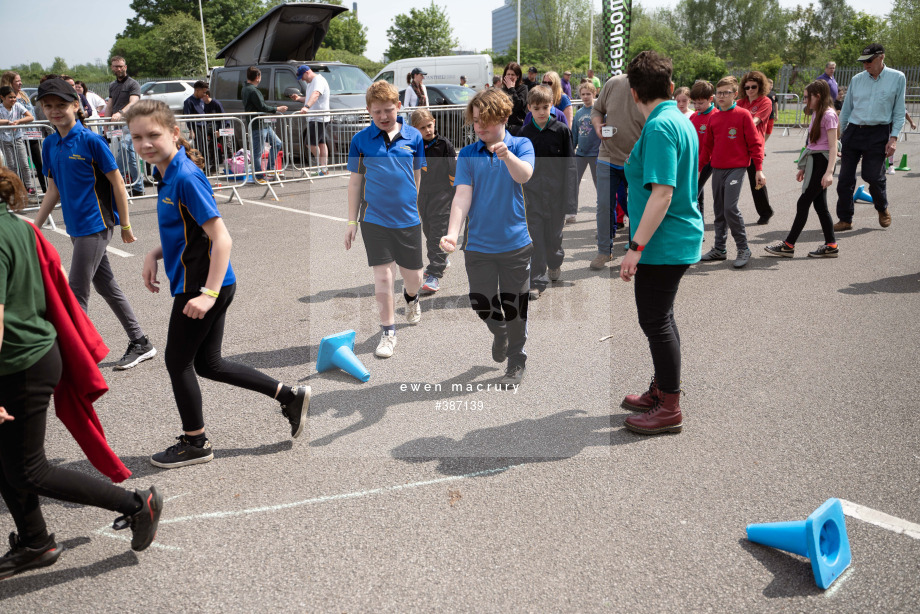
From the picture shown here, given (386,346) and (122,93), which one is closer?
(386,346)

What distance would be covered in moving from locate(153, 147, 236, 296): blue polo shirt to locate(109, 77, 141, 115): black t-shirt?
10482 mm

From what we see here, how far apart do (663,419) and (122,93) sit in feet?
39.2

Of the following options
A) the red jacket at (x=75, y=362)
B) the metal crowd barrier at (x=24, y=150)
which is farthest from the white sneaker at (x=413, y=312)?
the metal crowd barrier at (x=24, y=150)

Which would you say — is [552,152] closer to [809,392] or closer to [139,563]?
[809,392]

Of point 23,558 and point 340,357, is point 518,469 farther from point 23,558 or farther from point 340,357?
point 23,558

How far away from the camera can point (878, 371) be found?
4.56m

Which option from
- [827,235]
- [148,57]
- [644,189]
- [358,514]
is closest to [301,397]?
[358,514]

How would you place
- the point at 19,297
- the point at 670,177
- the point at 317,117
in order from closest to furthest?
the point at 19,297, the point at 670,177, the point at 317,117

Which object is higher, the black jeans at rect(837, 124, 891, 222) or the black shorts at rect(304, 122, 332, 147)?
the black shorts at rect(304, 122, 332, 147)

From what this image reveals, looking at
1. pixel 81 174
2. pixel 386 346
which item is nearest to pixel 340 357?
pixel 386 346

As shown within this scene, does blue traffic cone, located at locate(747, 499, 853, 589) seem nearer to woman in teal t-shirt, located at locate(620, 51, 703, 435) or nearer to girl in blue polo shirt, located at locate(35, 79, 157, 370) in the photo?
woman in teal t-shirt, located at locate(620, 51, 703, 435)

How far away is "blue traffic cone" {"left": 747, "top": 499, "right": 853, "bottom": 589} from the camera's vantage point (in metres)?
2.54

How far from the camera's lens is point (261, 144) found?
41.6 feet

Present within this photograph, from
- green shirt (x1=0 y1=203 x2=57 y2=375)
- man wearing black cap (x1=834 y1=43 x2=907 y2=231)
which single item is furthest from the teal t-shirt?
man wearing black cap (x1=834 y1=43 x2=907 y2=231)
